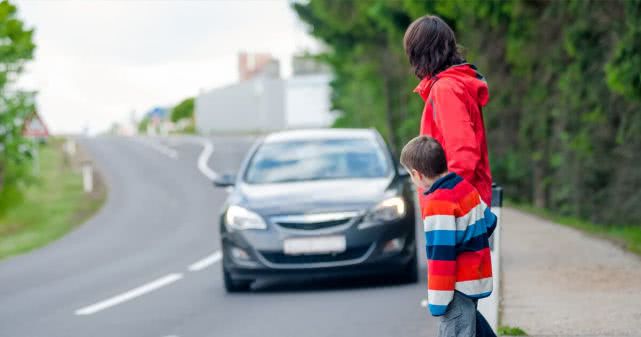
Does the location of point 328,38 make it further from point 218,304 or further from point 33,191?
point 218,304

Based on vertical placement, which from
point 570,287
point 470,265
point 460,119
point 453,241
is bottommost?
point 570,287

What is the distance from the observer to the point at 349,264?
1073cm

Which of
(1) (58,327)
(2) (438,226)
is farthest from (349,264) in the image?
(2) (438,226)

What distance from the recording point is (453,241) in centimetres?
496

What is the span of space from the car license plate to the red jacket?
514 centimetres

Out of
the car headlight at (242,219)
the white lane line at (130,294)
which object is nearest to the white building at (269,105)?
the white lane line at (130,294)

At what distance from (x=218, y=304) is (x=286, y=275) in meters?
0.71

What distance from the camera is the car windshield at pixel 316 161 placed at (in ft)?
38.9

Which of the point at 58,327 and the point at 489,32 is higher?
the point at 489,32

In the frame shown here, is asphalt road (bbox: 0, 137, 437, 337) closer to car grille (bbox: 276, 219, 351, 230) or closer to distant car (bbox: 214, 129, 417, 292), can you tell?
distant car (bbox: 214, 129, 417, 292)

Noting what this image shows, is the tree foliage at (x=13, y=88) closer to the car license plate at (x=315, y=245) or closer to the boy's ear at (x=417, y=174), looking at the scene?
the car license plate at (x=315, y=245)

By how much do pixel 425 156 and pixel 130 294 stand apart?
740 centimetres

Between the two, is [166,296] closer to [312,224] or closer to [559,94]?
[312,224]

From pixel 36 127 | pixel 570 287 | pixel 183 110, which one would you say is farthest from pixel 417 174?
pixel 183 110
